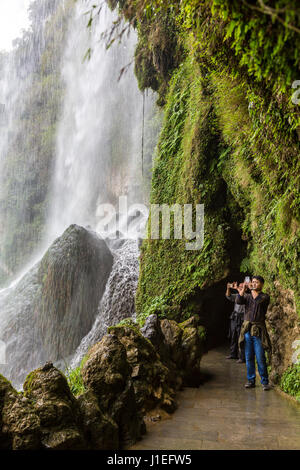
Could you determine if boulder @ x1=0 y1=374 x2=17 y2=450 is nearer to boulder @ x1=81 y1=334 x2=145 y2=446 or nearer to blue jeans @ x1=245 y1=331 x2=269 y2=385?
boulder @ x1=81 y1=334 x2=145 y2=446

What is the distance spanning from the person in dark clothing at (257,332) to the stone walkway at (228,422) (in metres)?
0.28

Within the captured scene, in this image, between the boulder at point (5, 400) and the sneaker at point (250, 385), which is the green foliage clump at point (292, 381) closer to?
the sneaker at point (250, 385)

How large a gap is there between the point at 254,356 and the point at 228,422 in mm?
1871

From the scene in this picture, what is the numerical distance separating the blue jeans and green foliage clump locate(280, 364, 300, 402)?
0.27 meters

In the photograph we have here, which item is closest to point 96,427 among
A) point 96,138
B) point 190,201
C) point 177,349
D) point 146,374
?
point 146,374

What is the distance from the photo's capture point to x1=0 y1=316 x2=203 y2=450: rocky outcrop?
3066mm

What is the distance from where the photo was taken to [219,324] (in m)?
11.2

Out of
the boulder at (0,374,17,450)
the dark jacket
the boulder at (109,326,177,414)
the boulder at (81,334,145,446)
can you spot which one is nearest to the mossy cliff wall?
the dark jacket

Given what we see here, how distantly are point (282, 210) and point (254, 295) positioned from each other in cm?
187

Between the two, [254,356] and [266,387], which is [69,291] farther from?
[266,387]

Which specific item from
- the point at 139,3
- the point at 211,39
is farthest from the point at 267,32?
the point at 211,39

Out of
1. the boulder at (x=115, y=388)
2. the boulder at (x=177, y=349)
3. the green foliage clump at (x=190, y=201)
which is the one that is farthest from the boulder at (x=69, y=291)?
the boulder at (x=115, y=388)

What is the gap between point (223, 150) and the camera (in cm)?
870
